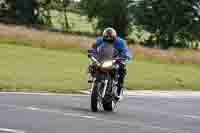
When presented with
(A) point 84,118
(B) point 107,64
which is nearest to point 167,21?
(B) point 107,64

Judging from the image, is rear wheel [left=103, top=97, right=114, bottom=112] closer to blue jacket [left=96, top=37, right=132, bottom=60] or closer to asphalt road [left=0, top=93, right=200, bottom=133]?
asphalt road [left=0, top=93, right=200, bottom=133]

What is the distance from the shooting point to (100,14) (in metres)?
93.6

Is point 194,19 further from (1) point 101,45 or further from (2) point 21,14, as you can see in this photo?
(1) point 101,45

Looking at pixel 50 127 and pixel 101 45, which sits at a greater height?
pixel 101 45

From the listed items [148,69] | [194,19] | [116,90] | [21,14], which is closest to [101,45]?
[116,90]

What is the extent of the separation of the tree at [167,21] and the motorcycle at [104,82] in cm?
7116

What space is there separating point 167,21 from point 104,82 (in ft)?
242

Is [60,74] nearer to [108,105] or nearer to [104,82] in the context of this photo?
[108,105]

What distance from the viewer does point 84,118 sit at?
48.1ft

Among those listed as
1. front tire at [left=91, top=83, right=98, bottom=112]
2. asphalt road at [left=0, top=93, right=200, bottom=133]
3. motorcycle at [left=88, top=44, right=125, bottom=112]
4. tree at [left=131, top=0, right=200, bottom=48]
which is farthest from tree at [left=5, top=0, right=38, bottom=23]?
front tire at [left=91, top=83, right=98, bottom=112]

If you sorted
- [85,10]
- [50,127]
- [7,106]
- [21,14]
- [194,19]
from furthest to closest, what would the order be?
[85,10] → [194,19] → [21,14] → [7,106] → [50,127]

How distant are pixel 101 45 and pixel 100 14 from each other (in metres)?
77.1

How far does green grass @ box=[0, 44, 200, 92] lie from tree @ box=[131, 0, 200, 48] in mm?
47764

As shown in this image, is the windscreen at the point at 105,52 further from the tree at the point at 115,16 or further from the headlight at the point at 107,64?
the tree at the point at 115,16
